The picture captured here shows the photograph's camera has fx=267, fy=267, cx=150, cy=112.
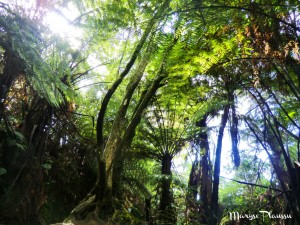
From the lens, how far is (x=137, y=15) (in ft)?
7.76

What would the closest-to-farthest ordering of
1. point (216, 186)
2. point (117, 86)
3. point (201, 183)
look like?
point (117, 86) < point (216, 186) < point (201, 183)

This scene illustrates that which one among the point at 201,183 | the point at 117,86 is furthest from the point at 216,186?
the point at 117,86

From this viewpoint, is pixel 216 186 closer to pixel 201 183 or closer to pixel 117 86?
pixel 201 183

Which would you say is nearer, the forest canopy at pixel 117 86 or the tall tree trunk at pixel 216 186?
the forest canopy at pixel 117 86

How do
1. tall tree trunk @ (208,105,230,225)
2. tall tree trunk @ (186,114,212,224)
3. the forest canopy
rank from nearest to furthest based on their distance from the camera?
1. the forest canopy
2. tall tree trunk @ (208,105,230,225)
3. tall tree trunk @ (186,114,212,224)

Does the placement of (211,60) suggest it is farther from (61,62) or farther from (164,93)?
(61,62)

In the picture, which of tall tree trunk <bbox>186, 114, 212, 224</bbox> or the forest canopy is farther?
tall tree trunk <bbox>186, 114, 212, 224</bbox>

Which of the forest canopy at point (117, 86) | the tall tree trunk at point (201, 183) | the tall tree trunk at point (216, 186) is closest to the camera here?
the forest canopy at point (117, 86)

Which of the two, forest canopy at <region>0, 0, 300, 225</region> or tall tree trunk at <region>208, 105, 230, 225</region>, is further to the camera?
tall tree trunk at <region>208, 105, 230, 225</region>

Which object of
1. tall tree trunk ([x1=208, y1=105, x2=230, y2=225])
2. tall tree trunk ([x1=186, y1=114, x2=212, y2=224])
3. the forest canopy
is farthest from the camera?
tall tree trunk ([x1=186, y1=114, x2=212, y2=224])

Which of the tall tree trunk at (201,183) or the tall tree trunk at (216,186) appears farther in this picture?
the tall tree trunk at (201,183)

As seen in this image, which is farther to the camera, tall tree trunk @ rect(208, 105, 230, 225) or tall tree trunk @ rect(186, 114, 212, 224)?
tall tree trunk @ rect(186, 114, 212, 224)

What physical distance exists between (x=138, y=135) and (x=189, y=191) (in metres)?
1.21

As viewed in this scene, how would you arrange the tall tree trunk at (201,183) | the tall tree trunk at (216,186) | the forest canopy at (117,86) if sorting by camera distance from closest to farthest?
the forest canopy at (117,86) < the tall tree trunk at (216,186) < the tall tree trunk at (201,183)
